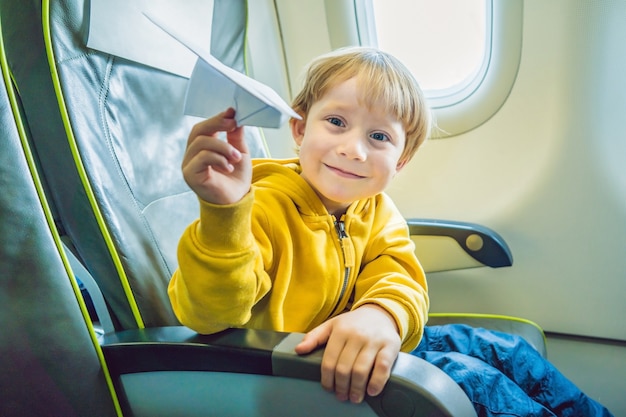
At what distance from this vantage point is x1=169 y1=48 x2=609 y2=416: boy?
61 cm

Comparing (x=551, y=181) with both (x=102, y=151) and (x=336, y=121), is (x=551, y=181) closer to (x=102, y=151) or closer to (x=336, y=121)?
(x=336, y=121)

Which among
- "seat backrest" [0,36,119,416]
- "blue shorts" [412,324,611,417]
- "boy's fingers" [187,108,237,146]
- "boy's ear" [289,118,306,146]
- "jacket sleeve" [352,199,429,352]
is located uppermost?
"boy's fingers" [187,108,237,146]

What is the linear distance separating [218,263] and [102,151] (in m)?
0.35

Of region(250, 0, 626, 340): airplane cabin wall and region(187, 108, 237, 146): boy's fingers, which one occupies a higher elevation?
region(187, 108, 237, 146): boy's fingers

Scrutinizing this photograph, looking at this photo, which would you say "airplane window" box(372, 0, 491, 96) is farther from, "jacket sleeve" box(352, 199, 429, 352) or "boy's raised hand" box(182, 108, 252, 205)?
"boy's raised hand" box(182, 108, 252, 205)

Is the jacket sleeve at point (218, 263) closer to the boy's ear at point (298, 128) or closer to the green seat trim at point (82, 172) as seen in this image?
the green seat trim at point (82, 172)

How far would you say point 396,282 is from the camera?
0.86 meters

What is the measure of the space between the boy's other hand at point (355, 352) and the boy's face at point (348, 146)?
0.23m

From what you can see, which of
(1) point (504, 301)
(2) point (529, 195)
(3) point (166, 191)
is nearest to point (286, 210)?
(3) point (166, 191)

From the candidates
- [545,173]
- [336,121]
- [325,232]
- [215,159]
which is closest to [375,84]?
[336,121]

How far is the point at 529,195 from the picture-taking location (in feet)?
4.63

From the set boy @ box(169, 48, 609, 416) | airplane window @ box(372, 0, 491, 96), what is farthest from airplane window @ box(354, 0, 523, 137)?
boy @ box(169, 48, 609, 416)

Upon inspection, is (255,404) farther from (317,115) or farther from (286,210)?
(317,115)

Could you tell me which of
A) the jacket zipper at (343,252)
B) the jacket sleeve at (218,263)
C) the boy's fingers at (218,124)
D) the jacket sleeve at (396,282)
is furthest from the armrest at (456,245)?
the boy's fingers at (218,124)
